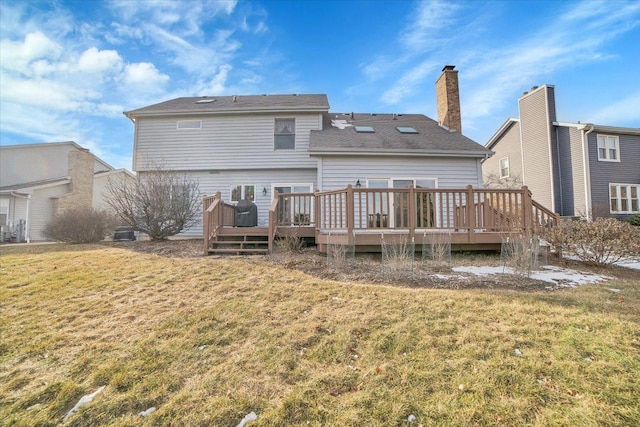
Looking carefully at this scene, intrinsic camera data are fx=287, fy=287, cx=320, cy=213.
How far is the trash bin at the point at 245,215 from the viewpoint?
1015 cm

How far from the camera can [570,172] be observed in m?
16.2

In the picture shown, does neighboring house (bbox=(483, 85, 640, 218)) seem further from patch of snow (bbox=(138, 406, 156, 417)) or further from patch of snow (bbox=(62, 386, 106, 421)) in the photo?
patch of snow (bbox=(62, 386, 106, 421))

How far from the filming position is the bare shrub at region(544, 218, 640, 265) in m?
5.81

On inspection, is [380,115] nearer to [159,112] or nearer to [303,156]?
[303,156]

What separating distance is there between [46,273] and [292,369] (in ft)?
19.9

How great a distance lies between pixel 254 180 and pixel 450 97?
9.18 metres

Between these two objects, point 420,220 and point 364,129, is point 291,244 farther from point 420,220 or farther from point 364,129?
point 364,129

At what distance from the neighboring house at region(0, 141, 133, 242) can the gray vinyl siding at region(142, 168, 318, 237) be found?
955 centimetres

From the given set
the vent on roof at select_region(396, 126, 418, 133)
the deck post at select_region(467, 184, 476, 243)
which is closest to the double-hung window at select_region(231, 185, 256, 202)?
the vent on roof at select_region(396, 126, 418, 133)

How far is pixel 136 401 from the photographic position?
242 centimetres

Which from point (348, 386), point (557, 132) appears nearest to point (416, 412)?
point (348, 386)

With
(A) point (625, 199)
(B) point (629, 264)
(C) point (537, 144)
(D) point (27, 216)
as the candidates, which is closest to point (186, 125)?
(D) point (27, 216)

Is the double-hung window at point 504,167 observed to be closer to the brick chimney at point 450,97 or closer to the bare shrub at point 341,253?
the brick chimney at point 450,97

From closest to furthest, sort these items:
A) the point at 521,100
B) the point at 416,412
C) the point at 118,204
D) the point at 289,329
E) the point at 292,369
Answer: the point at 416,412
the point at 292,369
the point at 289,329
the point at 118,204
the point at 521,100
